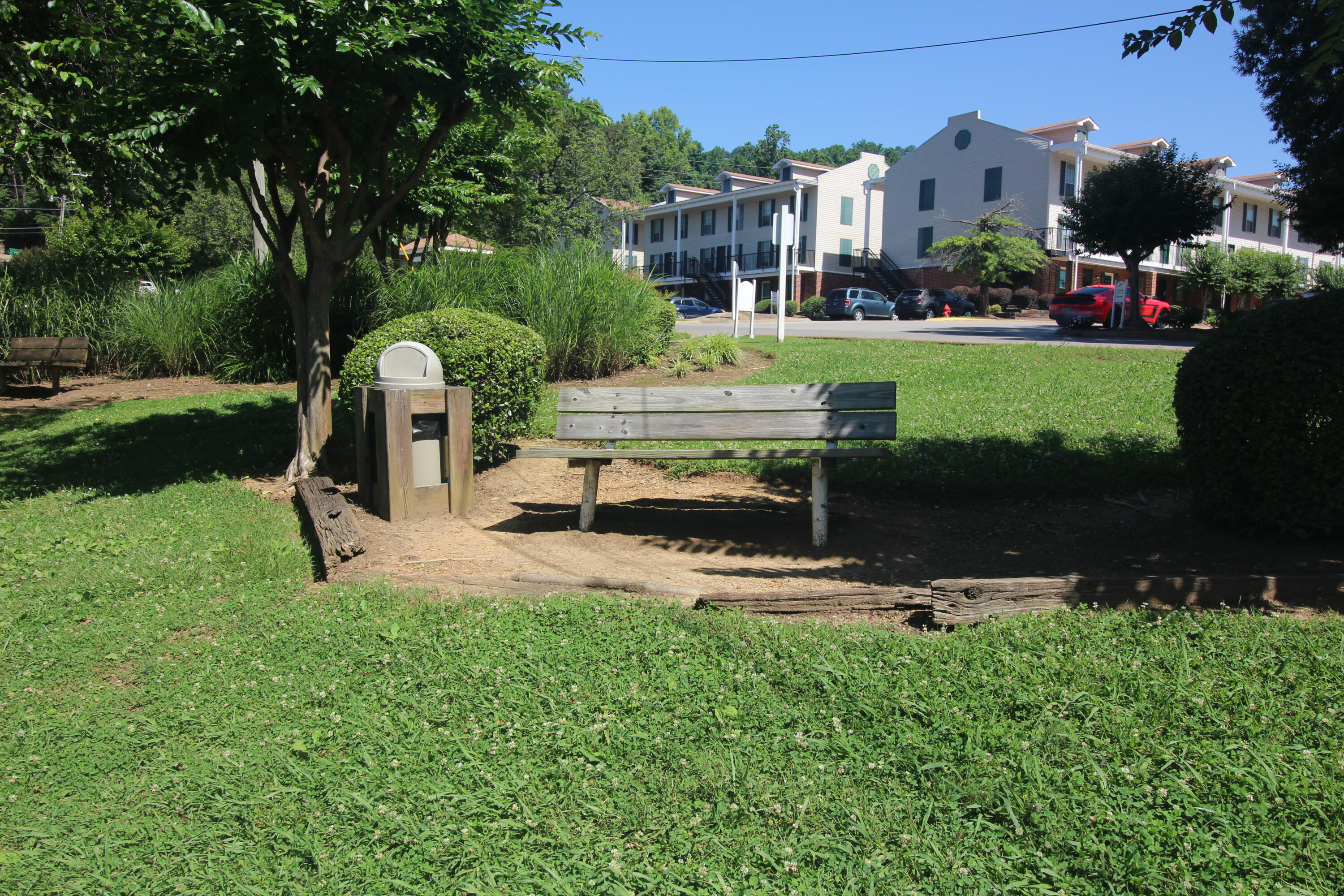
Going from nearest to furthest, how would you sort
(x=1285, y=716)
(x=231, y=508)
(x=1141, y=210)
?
(x=1285, y=716), (x=231, y=508), (x=1141, y=210)

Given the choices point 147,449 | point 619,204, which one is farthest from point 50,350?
point 619,204

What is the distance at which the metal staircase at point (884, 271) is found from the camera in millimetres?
47156

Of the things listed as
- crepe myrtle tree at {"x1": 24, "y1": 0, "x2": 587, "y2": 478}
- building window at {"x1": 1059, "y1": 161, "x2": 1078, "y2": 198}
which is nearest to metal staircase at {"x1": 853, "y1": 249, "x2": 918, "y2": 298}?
building window at {"x1": 1059, "y1": 161, "x2": 1078, "y2": 198}

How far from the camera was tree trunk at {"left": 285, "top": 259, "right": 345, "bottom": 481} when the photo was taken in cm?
792

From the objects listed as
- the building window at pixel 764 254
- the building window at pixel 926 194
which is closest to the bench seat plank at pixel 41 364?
the building window at pixel 926 194

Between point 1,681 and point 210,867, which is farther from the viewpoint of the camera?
point 1,681

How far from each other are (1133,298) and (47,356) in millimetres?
26511

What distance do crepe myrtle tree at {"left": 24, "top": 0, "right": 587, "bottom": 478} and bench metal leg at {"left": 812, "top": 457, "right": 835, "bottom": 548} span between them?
155 inches

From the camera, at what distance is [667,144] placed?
3585 inches

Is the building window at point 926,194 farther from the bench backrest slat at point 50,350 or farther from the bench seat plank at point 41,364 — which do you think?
the bench seat plank at point 41,364

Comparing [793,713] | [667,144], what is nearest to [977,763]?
[793,713]

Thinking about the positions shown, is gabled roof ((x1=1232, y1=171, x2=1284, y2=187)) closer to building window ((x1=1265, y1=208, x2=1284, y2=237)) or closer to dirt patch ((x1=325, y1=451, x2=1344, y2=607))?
building window ((x1=1265, y1=208, x2=1284, y2=237))

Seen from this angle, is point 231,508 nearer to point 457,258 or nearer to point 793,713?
point 793,713

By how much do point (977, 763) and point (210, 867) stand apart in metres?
2.48
